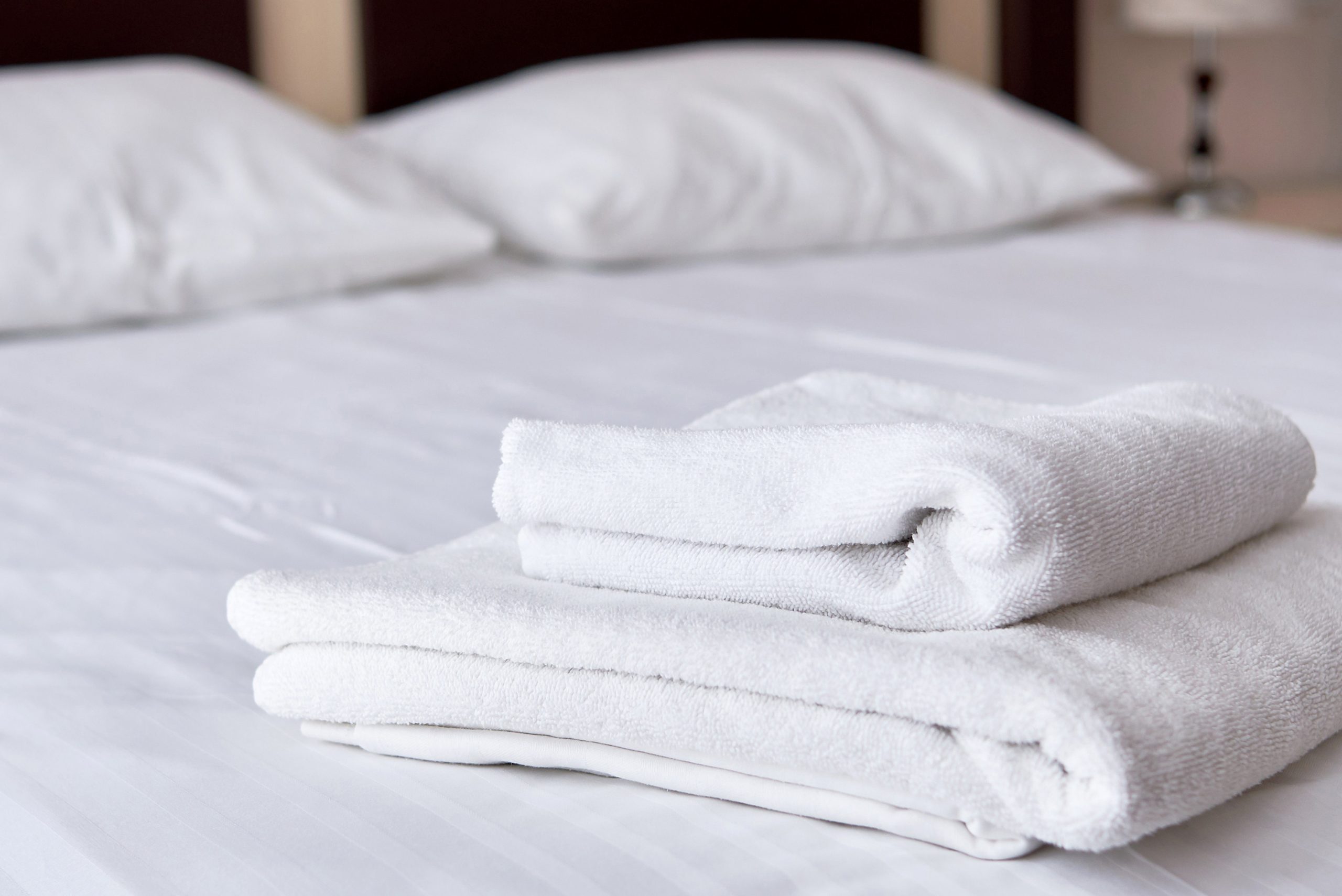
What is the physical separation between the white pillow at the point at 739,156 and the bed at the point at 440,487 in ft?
0.15

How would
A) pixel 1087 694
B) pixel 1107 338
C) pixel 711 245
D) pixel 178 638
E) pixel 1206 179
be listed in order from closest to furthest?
1. pixel 1087 694
2. pixel 178 638
3. pixel 1107 338
4. pixel 711 245
5. pixel 1206 179

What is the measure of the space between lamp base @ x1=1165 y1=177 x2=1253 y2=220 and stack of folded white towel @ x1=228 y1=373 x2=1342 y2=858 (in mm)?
1900

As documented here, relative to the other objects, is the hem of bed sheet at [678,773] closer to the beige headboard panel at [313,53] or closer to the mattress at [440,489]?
the mattress at [440,489]

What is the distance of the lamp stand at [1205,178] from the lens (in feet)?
7.61

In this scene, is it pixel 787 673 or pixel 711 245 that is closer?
pixel 787 673

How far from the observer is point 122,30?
5.48ft

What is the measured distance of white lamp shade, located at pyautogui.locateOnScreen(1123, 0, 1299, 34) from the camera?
7.34 ft

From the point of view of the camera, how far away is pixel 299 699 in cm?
52

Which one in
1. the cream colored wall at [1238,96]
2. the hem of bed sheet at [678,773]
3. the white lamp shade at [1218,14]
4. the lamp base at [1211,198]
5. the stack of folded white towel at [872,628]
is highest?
the white lamp shade at [1218,14]

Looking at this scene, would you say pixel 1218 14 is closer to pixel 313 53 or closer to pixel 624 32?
pixel 624 32

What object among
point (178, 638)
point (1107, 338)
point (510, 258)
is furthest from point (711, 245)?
point (178, 638)

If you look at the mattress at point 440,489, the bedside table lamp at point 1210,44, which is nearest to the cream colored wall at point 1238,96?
the bedside table lamp at point 1210,44

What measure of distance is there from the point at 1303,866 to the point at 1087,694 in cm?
10

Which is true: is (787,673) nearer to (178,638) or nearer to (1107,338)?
(178,638)
